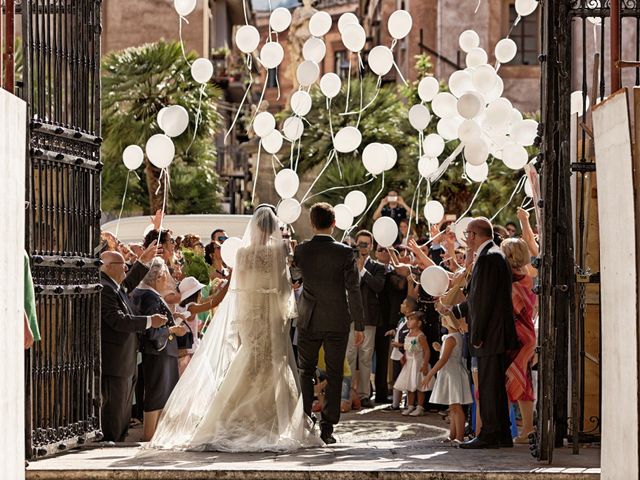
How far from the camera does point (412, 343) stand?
14219 mm

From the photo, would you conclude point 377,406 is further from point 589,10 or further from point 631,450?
point 631,450

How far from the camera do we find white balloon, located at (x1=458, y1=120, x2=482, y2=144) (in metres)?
12.1

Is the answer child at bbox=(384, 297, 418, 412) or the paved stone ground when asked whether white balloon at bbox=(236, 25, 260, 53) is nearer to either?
child at bbox=(384, 297, 418, 412)

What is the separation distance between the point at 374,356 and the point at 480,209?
10834mm

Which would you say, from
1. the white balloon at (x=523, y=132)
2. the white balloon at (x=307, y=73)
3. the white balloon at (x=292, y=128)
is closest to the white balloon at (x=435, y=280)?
the white balloon at (x=523, y=132)

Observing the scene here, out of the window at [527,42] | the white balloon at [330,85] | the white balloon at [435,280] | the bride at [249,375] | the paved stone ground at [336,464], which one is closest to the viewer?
the paved stone ground at [336,464]

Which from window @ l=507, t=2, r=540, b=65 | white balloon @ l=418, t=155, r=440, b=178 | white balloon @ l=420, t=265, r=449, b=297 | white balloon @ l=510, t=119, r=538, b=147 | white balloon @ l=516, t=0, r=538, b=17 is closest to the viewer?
white balloon @ l=420, t=265, r=449, b=297

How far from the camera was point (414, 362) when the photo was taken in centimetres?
1419

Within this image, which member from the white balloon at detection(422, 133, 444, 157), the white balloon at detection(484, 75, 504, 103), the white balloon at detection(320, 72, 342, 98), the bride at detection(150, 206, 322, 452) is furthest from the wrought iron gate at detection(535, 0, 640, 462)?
the white balloon at detection(320, 72, 342, 98)

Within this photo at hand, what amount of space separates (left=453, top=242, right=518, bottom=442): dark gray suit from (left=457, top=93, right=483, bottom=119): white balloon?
1607 mm

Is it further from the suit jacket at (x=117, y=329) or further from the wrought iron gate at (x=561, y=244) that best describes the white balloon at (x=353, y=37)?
the suit jacket at (x=117, y=329)

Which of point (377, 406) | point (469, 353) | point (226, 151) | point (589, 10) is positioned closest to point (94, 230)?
point (469, 353)

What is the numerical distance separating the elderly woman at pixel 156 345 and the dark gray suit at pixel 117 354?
0.12 metres

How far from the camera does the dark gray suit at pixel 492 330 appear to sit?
10.7 metres
